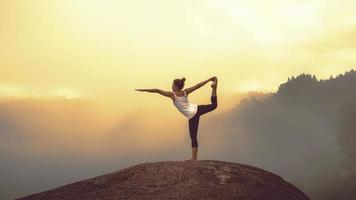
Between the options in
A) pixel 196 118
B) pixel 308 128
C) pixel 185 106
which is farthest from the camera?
pixel 308 128

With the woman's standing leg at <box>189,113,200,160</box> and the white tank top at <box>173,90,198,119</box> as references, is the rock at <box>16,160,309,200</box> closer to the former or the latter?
the woman's standing leg at <box>189,113,200,160</box>

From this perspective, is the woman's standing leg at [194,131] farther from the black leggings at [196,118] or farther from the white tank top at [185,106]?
the white tank top at [185,106]

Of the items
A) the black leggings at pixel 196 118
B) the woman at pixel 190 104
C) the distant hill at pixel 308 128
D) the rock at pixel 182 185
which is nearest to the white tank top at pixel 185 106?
the woman at pixel 190 104

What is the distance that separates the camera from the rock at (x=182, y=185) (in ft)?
40.3

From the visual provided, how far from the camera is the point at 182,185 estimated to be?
40.8 feet

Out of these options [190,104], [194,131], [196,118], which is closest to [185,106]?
[190,104]

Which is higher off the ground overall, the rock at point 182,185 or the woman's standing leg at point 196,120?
the woman's standing leg at point 196,120

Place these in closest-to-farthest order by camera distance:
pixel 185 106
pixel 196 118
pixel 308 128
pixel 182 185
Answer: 1. pixel 182 185
2. pixel 185 106
3. pixel 196 118
4. pixel 308 128

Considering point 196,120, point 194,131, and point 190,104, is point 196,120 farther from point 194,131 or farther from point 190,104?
point 190,104

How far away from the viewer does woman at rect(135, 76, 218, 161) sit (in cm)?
1441

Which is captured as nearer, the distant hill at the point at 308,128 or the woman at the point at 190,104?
the woman at the point at 190,104

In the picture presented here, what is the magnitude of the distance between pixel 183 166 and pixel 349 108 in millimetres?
80105

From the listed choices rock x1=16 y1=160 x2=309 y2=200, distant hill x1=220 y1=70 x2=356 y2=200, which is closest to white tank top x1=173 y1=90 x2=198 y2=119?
rock x1=16 y1=160 x2=309 y2=200

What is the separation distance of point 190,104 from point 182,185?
283 cm
